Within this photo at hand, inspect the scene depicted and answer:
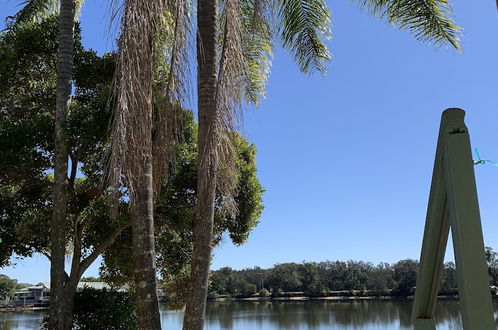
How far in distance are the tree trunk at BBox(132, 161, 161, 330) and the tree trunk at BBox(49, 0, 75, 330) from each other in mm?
2817

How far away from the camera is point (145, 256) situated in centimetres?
491

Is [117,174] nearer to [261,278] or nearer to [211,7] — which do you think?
[211,7]

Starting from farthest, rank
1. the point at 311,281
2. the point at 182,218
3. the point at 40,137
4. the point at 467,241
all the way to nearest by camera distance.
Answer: the point at 311,281
the point at 182,218
the point at 40,137
the point at 467,241

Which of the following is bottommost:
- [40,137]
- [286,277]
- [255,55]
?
[286,277]

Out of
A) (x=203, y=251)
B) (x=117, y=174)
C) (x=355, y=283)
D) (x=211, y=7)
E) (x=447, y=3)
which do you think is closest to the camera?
(x=117, y=174)

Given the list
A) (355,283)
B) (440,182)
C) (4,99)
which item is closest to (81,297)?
(4,99)

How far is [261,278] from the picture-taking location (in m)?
77.3

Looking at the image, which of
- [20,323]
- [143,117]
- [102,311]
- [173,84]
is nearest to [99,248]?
[102,311]

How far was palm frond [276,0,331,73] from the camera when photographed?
8258 mm

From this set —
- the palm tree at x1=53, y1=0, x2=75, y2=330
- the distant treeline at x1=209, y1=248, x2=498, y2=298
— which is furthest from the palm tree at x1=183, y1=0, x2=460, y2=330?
the distant treeline at x1=209, y1=248, x2=498, y2=298

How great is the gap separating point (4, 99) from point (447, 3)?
25.4 ft

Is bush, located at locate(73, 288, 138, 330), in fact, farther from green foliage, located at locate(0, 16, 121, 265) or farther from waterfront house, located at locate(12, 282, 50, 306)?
waterfront house, located at locate(12, 282, 50, 306)

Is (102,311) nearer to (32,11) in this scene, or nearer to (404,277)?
(32,11)

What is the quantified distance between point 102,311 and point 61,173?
8.00ft
